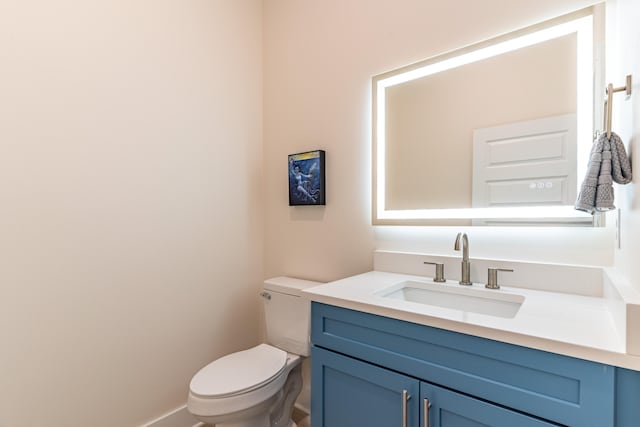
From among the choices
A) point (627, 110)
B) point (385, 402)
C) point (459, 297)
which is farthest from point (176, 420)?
point (627, 110)

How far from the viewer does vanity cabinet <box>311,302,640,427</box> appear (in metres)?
0.73

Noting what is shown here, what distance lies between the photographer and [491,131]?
4.48ft

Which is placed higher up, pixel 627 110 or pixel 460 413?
pixel 627 110

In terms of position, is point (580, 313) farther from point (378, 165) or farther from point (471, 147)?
point (378, 165)

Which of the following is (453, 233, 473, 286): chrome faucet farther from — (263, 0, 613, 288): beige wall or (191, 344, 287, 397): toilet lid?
(191, 344, 287, 397): toilet lid

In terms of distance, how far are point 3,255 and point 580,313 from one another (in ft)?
6.64

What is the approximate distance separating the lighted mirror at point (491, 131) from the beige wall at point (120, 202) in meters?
1.00

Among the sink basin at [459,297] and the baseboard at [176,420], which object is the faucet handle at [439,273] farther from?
the baseboard at [176,420]

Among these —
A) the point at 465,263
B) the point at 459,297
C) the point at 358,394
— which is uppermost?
the point at 465,263

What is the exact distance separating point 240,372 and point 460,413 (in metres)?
0.98

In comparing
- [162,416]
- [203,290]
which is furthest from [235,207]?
[162,416]

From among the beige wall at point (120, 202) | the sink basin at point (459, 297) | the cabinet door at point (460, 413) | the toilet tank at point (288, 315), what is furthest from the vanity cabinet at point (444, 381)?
the beige wall at point (120, 202)

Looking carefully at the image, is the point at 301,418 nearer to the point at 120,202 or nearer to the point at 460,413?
the point at 460,413

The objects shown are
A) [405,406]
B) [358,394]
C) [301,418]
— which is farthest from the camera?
[301,418]
